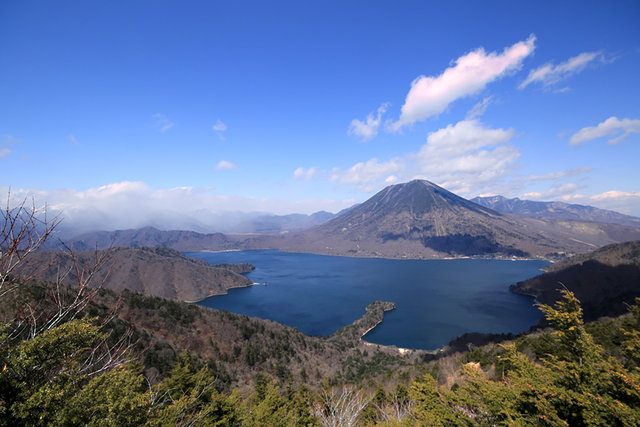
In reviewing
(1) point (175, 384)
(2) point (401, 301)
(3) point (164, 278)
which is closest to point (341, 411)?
(1) point (175, 384)

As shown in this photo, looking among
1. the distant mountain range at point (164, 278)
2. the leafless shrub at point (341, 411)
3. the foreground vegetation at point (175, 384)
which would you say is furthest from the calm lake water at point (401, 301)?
the leafless shrub at point (341, 411)

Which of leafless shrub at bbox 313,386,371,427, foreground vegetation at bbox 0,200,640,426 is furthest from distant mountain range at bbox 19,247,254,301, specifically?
leafless shrub at bbox 313,386,371,427

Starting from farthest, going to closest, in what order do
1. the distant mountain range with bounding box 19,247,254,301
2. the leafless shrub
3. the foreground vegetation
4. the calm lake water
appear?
the distant mountain range with bounding box 19,247,254,301 → the calm lake water → the leafless shrub → the foreground vegetation

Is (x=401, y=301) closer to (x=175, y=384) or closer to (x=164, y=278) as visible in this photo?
(x=175, y=384)

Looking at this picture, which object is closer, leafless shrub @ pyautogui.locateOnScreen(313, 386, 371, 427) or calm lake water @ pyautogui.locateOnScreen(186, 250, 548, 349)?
leafless shrub @ pyautogui.locateOnScreen(313, 386, 371, 427)

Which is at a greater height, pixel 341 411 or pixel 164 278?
pixel 341 411

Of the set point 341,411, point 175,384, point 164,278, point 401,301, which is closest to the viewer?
point 341,411

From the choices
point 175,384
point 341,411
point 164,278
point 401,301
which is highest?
point 341,411

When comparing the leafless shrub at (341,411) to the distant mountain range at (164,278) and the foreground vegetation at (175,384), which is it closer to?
the foreground vegetation at (175,384)

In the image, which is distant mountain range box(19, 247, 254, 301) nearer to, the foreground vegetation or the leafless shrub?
the foreground vegetation

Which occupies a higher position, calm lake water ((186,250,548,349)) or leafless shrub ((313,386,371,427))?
leafless shrub ((313,386,371,427))

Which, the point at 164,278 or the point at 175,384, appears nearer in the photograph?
the point at 175,384
